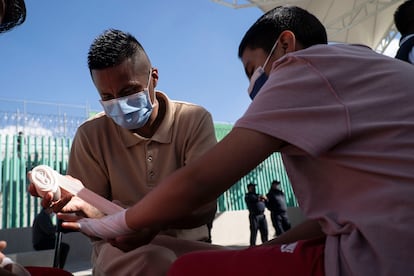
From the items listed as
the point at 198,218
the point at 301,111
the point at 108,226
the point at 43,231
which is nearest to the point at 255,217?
the point at 43,231

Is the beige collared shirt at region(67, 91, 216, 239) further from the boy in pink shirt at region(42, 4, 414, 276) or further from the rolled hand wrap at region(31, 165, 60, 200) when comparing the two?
the boy in pink shirt at region(42, 4, 414, 276)

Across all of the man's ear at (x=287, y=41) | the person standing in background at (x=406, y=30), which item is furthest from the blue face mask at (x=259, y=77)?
the person standing in background at (x=406, y=30)

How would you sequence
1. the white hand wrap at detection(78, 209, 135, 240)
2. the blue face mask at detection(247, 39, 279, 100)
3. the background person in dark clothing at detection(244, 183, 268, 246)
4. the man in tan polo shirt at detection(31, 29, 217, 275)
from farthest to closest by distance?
the background person in dark clothing at detection(244, 183, 268, 246)
the man in tan polo shirt at detection(31, 29, 217, 275)
the blue face mask at detection(247, 39, 279, 100)
the white hand wrap at detection(78, 209, 135, 240)

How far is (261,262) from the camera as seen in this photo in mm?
821

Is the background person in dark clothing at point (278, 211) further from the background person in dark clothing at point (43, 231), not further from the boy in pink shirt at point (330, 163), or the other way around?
the boy in pink shirt at point (330, 163)

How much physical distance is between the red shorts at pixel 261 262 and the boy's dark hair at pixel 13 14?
37.1 inches

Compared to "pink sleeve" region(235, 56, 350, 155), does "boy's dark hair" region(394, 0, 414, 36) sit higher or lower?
higher

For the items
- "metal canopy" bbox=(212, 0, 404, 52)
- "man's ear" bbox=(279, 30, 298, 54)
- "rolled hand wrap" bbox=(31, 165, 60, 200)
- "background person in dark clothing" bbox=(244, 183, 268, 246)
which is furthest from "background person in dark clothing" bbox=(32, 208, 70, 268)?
"metal canopy" bbox=(212, 0, 404, 52)

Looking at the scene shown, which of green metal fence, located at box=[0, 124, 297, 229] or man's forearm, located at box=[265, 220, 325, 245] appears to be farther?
green metal fence, located at box=[0, 124, 297, 229]

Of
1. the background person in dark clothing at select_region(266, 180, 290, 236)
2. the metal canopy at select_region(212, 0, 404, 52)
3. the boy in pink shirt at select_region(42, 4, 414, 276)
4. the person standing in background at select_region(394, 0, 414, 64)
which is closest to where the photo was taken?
the boy in pink shirt at select_region(42, 4, 414, 276)

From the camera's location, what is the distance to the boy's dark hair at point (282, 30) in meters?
1.28

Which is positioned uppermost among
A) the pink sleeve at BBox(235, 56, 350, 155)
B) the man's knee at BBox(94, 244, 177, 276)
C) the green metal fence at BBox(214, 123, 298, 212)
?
the pink sleeve at BBox(235, 56, 350, 155)

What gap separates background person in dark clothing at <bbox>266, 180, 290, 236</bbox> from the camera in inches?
322

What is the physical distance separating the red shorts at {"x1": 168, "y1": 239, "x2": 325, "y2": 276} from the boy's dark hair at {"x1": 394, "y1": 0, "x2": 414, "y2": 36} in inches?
77.4
